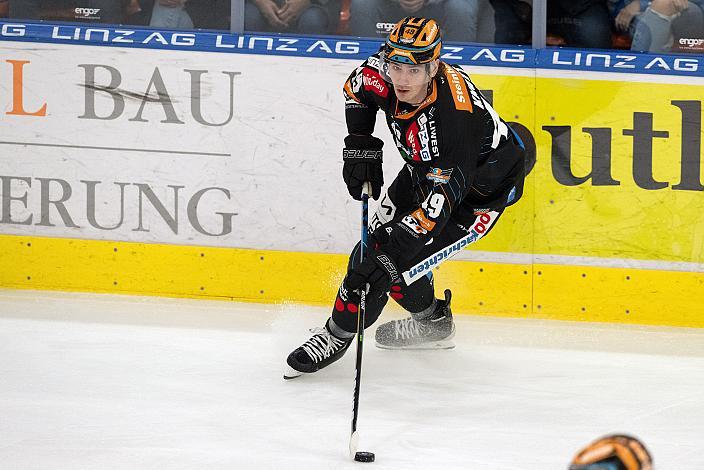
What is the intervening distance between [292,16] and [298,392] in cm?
206

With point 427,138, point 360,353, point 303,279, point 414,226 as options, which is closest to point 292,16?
point 303,279

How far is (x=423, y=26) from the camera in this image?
326 cm

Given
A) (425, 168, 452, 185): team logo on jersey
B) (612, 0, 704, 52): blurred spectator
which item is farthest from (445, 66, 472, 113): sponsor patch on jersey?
(612, 0, 704, 52): blurred spectator

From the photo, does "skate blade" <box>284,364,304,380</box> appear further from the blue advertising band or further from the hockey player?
the blue advertising band

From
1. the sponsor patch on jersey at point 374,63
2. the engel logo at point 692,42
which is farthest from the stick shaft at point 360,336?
the engel logo at point 692,42

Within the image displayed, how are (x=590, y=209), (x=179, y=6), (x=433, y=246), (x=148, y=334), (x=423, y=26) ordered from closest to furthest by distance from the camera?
(x=423, y=26)
(x=433, y=246)
(x=148, y=334)
(x=590, y=209)
(x=179, y=6)

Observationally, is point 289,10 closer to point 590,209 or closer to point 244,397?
point 590,209

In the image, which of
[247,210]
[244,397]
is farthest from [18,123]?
[244,397]

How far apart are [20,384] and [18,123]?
5.93 ft

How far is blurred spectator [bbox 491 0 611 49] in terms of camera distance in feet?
15.2

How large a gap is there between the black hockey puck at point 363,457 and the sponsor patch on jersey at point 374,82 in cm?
132

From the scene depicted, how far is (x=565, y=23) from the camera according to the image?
4.64 meters

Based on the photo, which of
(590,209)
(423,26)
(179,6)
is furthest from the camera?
(179,6)

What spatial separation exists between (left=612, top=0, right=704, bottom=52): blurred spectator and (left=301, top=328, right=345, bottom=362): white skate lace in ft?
6.74
